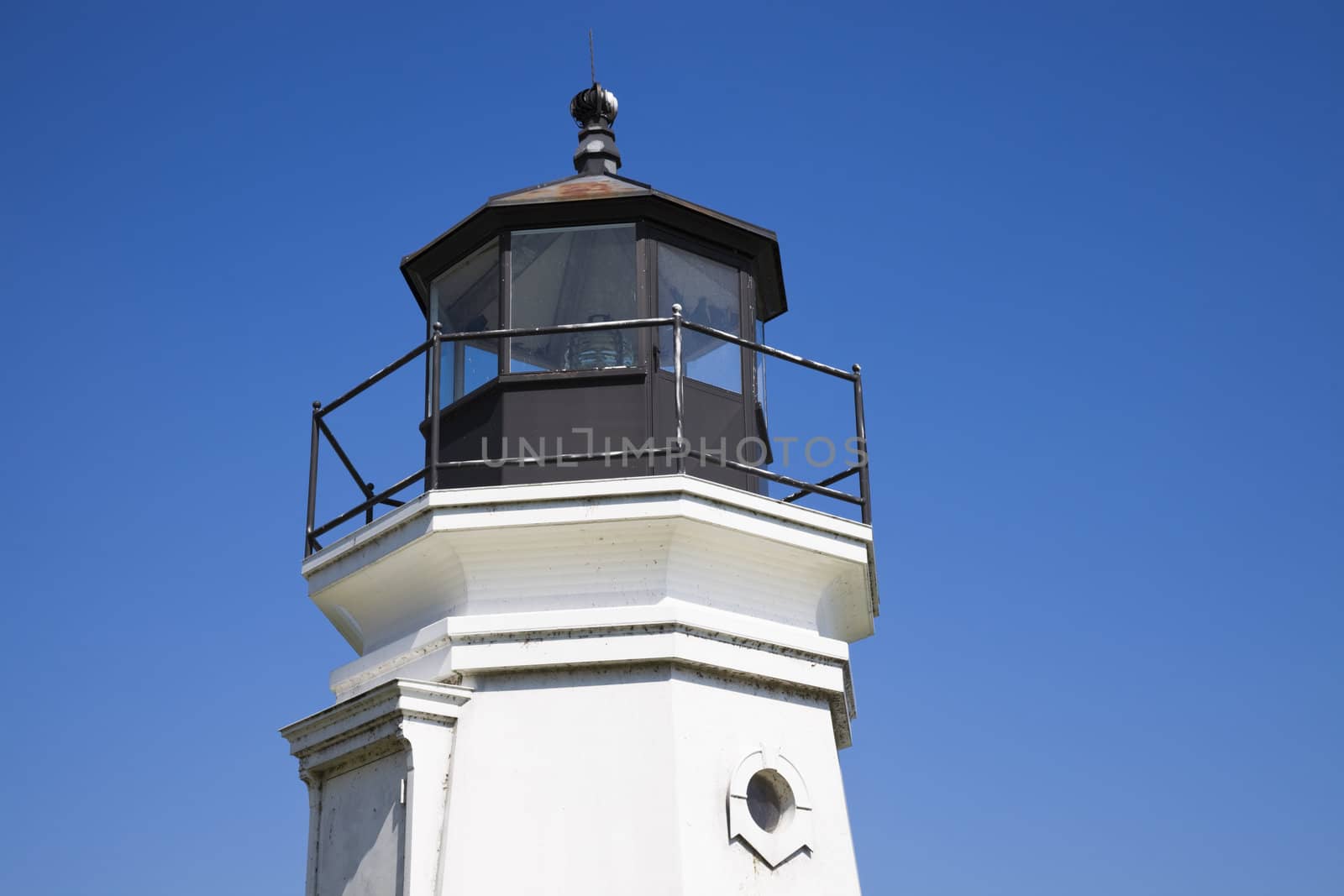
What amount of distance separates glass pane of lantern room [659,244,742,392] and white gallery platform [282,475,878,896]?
1019mm

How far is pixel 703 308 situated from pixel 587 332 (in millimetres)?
872

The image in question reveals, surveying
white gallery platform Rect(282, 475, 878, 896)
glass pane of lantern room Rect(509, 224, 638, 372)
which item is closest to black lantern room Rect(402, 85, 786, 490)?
glass pane of lantern room Rect(509, 224, 638, 372)

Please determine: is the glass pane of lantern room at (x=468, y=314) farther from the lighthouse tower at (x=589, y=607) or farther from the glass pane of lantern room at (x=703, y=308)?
the glass pane of lantern room at (x=703, y=308)

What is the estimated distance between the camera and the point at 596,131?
1088cm

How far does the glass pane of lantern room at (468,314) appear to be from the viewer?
375 inches

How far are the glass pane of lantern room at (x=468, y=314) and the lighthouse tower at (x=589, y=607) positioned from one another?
0.10 feet

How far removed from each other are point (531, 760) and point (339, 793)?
1.29 m

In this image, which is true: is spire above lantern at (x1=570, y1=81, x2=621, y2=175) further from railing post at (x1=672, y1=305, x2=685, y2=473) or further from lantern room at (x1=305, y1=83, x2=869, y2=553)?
railing post at (x1=672, y1=305, x2=685, y2=473)

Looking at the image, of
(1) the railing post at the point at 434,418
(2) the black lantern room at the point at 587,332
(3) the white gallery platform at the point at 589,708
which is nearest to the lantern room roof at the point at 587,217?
(2) the black lantern room at the point at 587,332

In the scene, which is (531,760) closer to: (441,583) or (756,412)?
(441,583)

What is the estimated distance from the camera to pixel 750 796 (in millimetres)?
8641

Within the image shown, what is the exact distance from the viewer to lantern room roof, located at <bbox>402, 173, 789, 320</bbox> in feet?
31.2

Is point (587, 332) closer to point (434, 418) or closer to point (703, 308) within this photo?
point (703, 308)

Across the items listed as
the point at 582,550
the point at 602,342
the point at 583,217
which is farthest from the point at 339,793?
the point at 583,217
